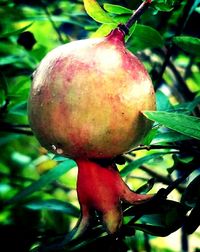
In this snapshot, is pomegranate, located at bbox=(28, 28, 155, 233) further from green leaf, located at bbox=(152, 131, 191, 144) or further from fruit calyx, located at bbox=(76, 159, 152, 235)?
green leaf, located at bbox=(152, 131, 191, 144)

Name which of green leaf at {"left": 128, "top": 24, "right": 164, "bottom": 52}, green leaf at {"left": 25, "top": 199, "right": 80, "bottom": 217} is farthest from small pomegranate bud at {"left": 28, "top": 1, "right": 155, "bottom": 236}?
green leaf at {"left": 25, "top": 199, "right": 80, "bottom": 217}

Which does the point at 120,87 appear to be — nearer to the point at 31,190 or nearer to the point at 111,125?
the point at 111,125

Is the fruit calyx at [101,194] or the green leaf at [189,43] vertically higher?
the green leaf at [189,43]

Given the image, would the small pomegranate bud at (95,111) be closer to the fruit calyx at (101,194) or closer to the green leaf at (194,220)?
the fruit calyx at (101,194)

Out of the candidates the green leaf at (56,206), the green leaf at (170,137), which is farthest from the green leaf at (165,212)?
the green leaf at (56,206)

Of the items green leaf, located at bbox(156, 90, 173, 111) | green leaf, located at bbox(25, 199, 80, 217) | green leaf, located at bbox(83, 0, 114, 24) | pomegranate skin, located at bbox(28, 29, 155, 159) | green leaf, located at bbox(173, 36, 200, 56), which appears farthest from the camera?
green leaf, located at bbox(25, 199, 80, 217)

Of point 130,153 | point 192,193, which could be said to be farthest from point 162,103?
point 192,193

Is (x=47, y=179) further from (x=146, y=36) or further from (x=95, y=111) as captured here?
(x=95, y=111)
